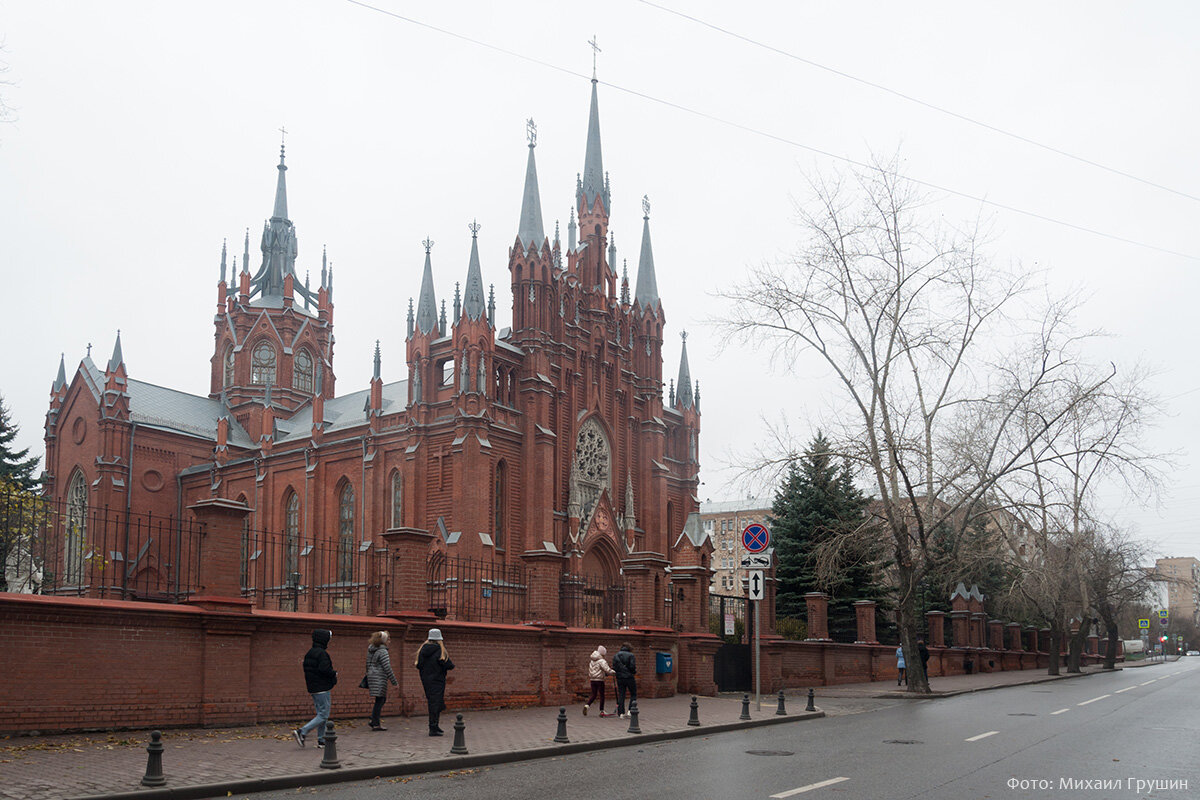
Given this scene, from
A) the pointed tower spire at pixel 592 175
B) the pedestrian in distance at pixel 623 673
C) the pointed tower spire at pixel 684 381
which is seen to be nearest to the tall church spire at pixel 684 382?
the pointed tower spire at pixel 684 381

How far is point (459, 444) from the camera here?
39.3 metres

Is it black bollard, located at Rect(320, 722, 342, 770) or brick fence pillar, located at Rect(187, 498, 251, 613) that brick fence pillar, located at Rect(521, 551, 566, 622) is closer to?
brick fence pillar, located at Rect(187, 498, 251, 613)

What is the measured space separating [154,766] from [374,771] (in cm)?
231

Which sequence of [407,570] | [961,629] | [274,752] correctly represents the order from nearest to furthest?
[274,752] → [407,570] → [961,629]

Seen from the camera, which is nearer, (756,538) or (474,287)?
(756,538)

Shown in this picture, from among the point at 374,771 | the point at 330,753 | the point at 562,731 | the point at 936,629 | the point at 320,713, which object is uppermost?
the point at 320,713

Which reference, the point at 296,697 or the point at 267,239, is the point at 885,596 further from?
the point at 267,239

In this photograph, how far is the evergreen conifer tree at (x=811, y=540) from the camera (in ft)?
136

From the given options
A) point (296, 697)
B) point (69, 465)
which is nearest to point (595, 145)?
point (69, 465)

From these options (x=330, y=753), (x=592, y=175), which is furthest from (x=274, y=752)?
(x=592, y=175)

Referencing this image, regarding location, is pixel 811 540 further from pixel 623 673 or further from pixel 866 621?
pixel 623 673

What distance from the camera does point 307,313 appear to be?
6481cm

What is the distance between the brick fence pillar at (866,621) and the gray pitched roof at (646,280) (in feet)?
70.5

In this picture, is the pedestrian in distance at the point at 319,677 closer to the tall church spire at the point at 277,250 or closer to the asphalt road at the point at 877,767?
the asphalt road at the point at 877,767
